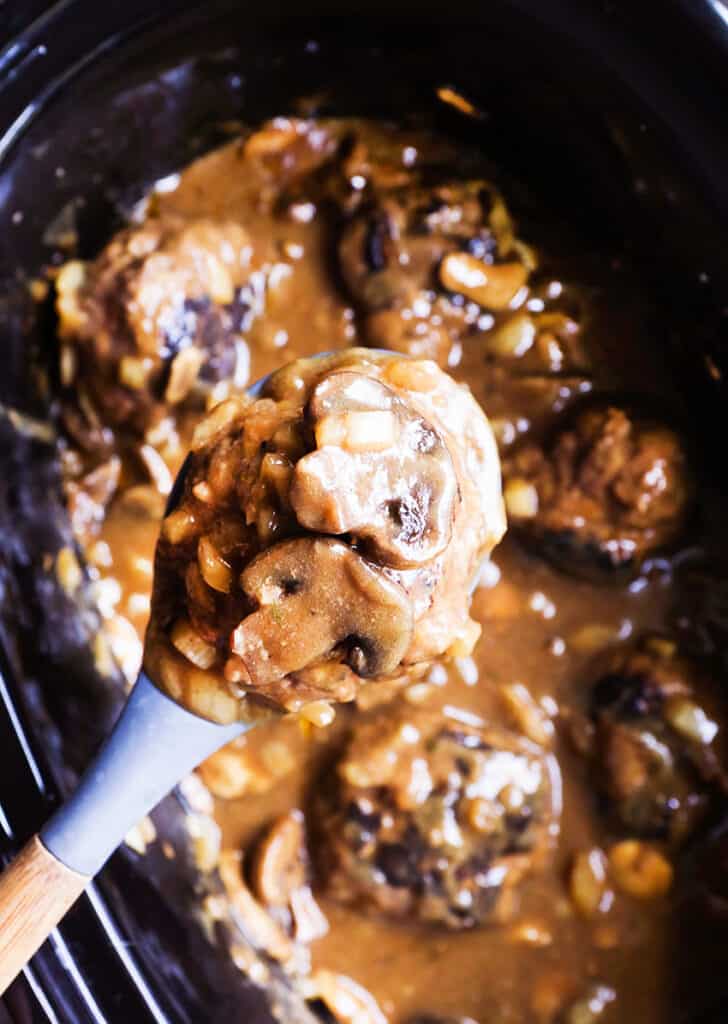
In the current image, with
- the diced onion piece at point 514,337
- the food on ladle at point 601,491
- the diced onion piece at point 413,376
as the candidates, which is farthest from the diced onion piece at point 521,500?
the diced onion piece at point 413,376

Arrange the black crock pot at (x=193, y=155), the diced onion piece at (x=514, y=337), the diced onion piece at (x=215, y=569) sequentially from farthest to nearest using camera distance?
the diced onion piece at (x=514, y=337) → the black crock pot at (x=193, y=155) → the diced onion piece at (x=215, y=569)

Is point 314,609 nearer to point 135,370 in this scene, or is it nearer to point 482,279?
point 135,370

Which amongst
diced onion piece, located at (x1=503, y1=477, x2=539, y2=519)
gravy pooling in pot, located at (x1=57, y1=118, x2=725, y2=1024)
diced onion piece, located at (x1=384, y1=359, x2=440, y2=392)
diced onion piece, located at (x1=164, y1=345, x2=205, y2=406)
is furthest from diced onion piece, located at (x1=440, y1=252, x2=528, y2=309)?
diced onion piece, located at (x1=384, y1=359, x2=440, y2=392)

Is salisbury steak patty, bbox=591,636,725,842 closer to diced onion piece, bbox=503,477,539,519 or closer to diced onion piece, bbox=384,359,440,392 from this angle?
diced onion piece, bbox=503,477,539,519

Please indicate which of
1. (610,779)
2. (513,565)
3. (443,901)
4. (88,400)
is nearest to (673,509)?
(513,565)

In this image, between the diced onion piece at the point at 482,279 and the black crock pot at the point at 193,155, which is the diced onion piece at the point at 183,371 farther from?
the diced onion piece at the point at 482,279

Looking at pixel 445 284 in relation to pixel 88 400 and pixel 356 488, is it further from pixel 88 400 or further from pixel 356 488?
pixel 356 488
